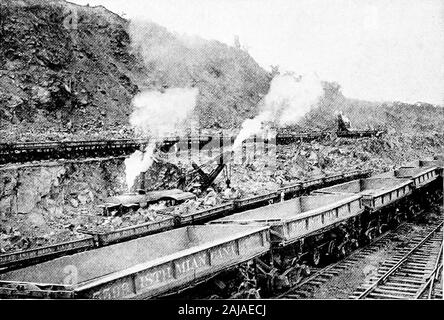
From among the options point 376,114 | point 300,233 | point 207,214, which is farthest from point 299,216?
point 376,114

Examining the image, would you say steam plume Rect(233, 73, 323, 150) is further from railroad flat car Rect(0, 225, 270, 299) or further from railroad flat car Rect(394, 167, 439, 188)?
railroad flat car Rect(0, 225, 270, 299)

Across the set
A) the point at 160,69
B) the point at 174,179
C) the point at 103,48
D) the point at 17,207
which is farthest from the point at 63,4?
the point at 17,207

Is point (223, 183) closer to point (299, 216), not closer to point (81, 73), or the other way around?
point (299, 216)

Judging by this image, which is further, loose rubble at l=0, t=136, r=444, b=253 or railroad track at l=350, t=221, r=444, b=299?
loose rubble at l=0, t=136, r=444, b=253

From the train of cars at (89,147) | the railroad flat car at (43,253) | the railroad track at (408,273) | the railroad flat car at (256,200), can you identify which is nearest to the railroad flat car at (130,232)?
the railroad flat car at (43,253)

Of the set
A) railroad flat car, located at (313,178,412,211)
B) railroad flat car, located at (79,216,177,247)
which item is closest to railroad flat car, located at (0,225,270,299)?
railroad flat car, located at (79,216,177,247)

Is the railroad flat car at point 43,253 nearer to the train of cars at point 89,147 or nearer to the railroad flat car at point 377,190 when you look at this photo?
the railroad flat car at point 377,190

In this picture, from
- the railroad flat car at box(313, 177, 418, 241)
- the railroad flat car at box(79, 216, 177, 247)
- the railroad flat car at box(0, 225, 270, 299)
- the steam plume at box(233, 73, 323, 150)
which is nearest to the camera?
the railroad flat car at box(0, 225, 270, 299)

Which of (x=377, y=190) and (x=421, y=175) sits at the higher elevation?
(x=421, y=175)
